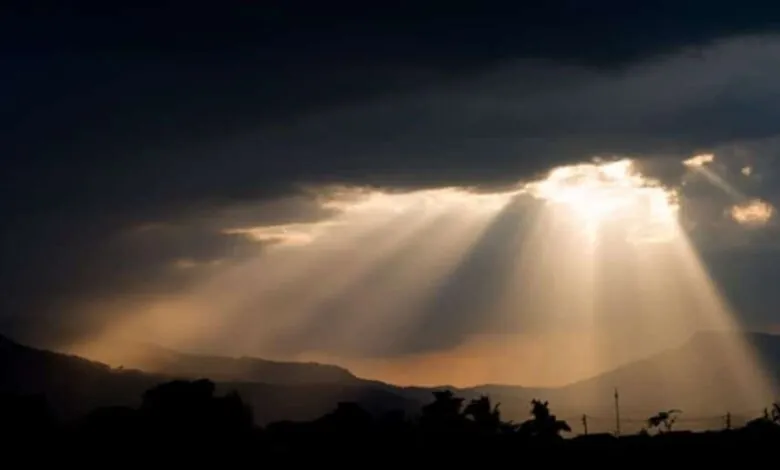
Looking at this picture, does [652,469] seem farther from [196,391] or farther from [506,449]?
[196,391]

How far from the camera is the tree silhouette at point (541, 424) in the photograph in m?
136

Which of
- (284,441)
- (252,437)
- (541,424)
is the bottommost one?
(284,441)

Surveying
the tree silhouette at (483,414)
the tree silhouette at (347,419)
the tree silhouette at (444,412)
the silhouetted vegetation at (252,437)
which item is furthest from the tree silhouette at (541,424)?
the tree silhouette at (347,419)

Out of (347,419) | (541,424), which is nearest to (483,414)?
(541,424)

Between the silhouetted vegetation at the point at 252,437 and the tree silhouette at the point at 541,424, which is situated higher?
the tree silhouette at the point at 541,424

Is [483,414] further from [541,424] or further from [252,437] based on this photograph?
[252,437]

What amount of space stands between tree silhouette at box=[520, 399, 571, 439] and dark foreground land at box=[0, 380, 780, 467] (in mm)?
9782

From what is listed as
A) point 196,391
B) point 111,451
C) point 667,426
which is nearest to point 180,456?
point 111,451

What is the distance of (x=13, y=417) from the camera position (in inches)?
4375

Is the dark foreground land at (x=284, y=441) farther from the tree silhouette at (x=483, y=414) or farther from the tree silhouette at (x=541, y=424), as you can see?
the tree silhouette at (x=541, y=424)

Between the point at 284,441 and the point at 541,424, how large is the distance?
38.9 meters

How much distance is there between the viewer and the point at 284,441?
4478 inches

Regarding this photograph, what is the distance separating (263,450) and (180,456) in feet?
24.3

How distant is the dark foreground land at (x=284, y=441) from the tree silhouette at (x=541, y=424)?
9.78m
